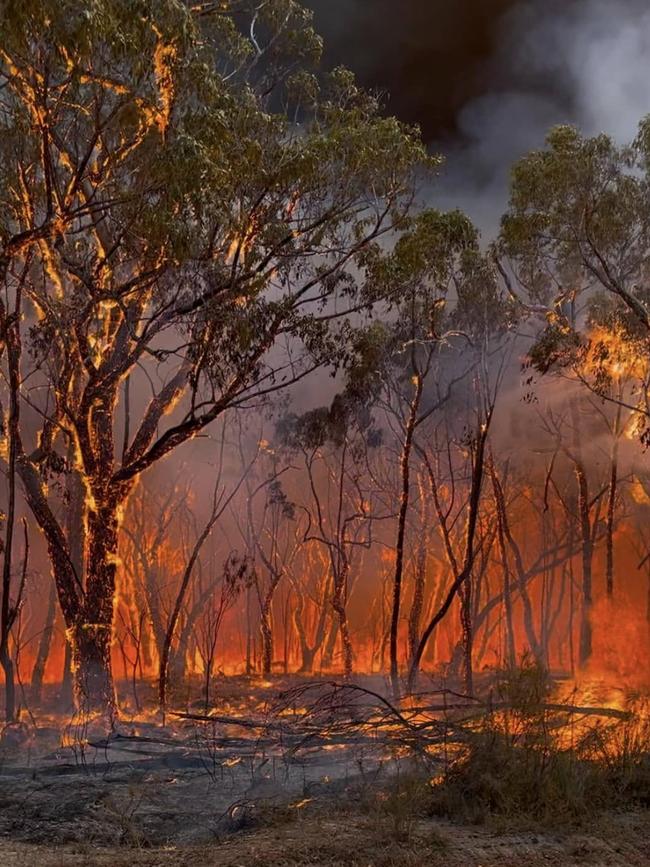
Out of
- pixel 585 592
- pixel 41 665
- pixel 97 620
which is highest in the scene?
pixel 585 592

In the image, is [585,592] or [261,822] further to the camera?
[585,592]

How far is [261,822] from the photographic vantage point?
6539mm

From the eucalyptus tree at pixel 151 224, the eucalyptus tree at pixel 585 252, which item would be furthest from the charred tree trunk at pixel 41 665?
the eucalyptus tree at pixel 585 252

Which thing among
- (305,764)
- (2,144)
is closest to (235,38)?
(2,144)

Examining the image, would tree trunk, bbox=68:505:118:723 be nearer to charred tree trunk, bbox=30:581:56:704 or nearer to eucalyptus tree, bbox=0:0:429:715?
eucalyptus tree, bbox=0:0:429:715

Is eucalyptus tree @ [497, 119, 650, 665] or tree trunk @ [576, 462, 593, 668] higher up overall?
eucalyptus tree @ [497, 119, 650, 665]

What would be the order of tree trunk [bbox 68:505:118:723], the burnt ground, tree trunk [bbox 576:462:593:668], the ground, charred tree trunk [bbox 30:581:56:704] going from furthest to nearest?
tree trunk [bbox 576:462:593:668], charred tree trunk [bbox 30:581:56:704], tree trunk [bbox 68:505:118:723], the burnt ground, the ground

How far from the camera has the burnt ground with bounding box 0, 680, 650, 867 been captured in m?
5.70

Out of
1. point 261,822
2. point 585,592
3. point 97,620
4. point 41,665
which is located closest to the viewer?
point 261,822

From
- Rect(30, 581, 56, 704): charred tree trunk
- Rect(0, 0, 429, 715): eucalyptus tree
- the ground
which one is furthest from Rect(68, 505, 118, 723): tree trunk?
the ground

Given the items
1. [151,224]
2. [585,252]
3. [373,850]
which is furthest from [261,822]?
[585,252]

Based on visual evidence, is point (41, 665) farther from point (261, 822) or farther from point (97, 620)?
point (261, 822)

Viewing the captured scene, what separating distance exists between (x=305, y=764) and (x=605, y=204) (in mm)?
10437

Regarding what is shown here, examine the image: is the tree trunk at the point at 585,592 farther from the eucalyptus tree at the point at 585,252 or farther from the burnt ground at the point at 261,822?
the burnt ground at the point at 261,822
